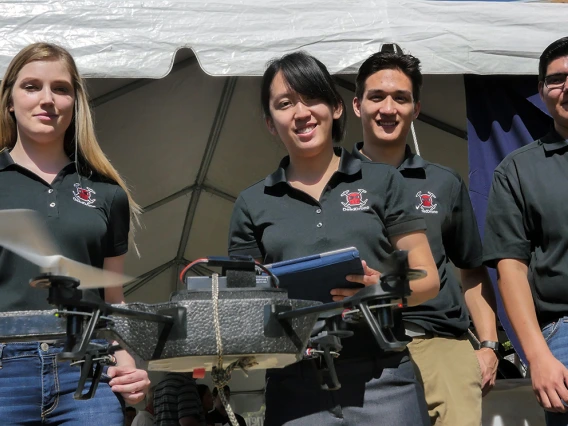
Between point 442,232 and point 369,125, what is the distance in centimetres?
49

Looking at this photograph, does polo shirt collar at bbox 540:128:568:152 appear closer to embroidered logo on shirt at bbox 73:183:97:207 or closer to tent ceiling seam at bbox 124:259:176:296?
embroidered logo on shirt at bbox 73:183:97:207

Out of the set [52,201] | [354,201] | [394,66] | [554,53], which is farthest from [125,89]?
[354,201]

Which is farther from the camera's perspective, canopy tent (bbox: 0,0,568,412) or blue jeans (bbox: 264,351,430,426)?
canopy tent (bbox: 0,0,568,412)

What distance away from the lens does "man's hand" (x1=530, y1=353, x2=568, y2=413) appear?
209cm

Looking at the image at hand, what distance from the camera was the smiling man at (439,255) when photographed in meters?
A: 2.45

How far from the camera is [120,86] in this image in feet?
13.1

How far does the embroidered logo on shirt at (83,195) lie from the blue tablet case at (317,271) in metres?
0.69

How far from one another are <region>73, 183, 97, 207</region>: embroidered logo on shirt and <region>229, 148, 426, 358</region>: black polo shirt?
385mm

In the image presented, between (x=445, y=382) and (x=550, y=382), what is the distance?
423 millimetres

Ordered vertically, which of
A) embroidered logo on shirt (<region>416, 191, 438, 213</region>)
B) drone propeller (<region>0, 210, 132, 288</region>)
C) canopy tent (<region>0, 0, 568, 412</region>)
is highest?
canopy tent (<region>0, 0, 568, 412</region>)

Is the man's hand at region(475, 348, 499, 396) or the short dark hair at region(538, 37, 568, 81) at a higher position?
the short dark hair at region(538, 37, 568, 81)

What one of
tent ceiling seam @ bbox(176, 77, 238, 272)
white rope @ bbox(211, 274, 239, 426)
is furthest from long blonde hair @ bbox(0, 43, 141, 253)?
tent ceiling seam @ bbox(176, 77, 238, 272)

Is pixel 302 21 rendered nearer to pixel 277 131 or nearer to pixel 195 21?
pixel 195 21

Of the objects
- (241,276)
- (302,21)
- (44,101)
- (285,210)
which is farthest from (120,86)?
(241,276)
